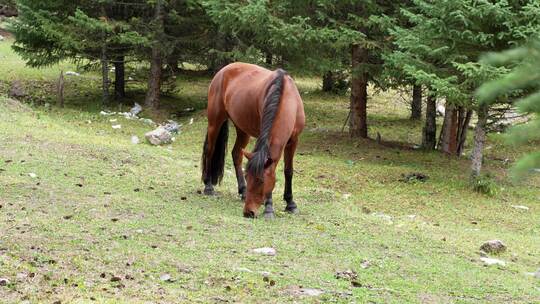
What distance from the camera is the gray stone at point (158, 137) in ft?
47.2

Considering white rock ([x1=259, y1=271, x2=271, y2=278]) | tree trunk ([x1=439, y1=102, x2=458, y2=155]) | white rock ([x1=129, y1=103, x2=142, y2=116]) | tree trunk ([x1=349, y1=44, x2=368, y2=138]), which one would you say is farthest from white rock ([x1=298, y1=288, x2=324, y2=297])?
white rock ([x1=129, y1=103, x2=142, y2=116])

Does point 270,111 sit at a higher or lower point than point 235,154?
higher

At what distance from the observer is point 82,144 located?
459 inches

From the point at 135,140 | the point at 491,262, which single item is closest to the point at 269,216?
the point at 491,262

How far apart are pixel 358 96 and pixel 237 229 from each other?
947 cm

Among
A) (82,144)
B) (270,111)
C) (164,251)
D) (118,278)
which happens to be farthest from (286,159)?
(82,144)

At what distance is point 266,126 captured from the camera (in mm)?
7660

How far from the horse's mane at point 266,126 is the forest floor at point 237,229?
0.66 m

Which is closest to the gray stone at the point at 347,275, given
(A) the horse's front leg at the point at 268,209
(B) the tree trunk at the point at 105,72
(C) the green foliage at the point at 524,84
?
(A) the horse's front leg at the point at 268,209

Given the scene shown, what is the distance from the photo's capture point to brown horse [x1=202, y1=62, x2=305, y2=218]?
756cm

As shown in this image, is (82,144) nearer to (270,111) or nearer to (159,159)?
(159,159)

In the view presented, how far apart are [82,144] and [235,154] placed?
3400mm

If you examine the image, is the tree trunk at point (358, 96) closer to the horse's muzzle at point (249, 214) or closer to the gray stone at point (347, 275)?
the horse's muzzle at point (249, 214)

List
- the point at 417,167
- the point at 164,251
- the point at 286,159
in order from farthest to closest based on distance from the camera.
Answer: the point at 417,167 → the point at 286,159 → the point at 164,251
